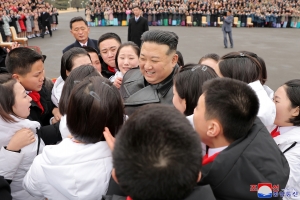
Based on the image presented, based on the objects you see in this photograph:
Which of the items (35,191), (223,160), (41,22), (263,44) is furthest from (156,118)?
(41,22)

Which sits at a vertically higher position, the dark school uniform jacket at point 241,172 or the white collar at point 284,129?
the dark school uniform jacket at point 241,172

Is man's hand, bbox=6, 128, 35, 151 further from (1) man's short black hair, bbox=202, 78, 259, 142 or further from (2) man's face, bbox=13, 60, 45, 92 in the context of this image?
(1) man's short black hair, bbox=202, 78, 259, 142

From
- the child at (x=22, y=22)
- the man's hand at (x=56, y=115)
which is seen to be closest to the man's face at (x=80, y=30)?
the man's hand at (x=56, y=115)

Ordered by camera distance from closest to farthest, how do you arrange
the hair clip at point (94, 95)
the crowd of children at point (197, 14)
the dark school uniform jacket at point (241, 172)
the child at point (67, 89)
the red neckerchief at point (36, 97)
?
the dark school uniform jacket at point (241, 172), the hair clip at point (94, 95), the child at point (67, 89), the red neckerchief at point (36, 97), the crowd of children at point (197, 14)

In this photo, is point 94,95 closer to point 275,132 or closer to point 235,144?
point 235,144

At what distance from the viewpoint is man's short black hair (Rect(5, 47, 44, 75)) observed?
7.66 ft

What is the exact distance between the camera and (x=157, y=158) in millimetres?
857

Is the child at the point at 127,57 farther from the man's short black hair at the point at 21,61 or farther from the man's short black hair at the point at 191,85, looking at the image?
the man's short black hair at the point at 191,85

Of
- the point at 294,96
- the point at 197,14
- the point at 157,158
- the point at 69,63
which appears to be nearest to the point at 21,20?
the point at 197,14

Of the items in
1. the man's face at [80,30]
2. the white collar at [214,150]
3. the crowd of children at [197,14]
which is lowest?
the white collar at [214,150]

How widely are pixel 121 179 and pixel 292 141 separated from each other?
1.21m

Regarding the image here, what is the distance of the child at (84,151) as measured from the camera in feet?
4.10

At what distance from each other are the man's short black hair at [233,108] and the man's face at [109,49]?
2.19 meters

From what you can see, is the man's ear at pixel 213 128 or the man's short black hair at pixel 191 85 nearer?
the man's ear at pixel 213 128
